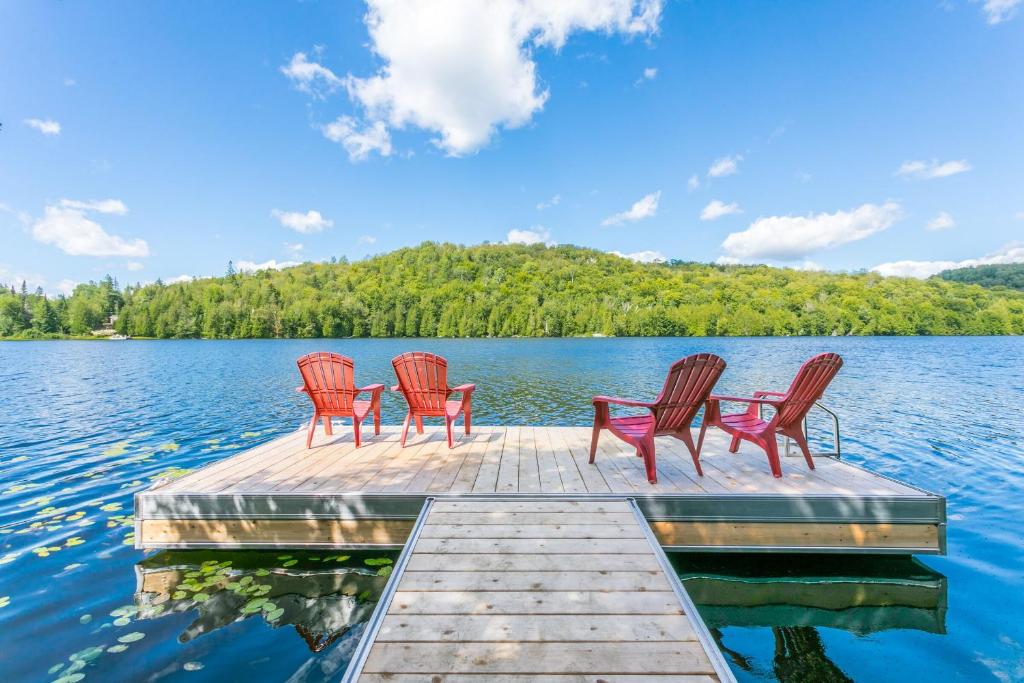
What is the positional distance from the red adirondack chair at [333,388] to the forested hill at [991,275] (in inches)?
4896

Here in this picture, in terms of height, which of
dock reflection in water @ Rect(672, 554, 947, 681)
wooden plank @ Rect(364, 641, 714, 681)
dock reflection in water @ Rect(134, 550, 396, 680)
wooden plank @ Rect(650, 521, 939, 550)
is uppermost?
wooden plank @ Rect(364, 641, 714, 681)

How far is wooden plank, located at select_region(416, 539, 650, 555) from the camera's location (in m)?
2.80

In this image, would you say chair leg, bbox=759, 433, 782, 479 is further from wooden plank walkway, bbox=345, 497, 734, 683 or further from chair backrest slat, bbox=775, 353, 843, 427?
wooden plank walkway, bbox=345, 497, 734, 683

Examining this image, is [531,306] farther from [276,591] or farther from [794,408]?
[276,591]

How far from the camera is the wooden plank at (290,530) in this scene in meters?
3.73

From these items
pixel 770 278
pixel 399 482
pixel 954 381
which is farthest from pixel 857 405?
pixel 770 278

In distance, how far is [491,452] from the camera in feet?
16.8

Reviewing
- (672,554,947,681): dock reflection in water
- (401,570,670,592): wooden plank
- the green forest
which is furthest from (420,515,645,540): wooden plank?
the green forest

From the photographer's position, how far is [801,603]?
11.3 feet

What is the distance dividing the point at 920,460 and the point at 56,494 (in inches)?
510

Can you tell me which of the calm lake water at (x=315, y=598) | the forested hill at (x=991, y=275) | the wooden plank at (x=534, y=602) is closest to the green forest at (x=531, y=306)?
the forested hill at (x=991, y=275)

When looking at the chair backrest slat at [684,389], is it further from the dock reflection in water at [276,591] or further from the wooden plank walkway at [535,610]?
the dock reflection in water at [276,591]

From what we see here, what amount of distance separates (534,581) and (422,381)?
3.14 metres

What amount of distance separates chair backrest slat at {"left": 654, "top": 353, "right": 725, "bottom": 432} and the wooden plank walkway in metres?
1.14
